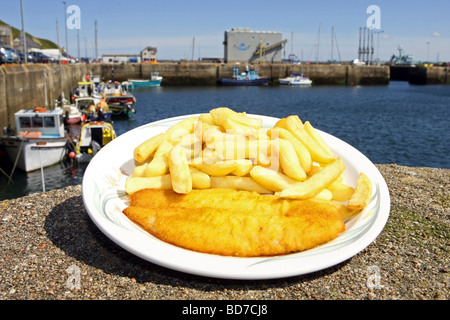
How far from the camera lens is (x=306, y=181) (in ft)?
12.9

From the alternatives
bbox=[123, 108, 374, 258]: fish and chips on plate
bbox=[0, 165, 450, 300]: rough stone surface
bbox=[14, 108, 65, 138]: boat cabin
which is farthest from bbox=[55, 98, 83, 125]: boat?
bbox=[123, 108, 374, 258]: fish and chips on plate

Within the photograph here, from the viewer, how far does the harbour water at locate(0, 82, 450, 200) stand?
17.4m

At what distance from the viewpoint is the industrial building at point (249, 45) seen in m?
82.1

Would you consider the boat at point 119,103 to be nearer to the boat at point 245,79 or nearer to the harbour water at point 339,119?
the harbour water at point 339,119

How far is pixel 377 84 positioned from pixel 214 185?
82.1 meters

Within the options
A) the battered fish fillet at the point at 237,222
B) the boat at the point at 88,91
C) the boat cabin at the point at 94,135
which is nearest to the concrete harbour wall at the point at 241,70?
the boat at the point at 88,91

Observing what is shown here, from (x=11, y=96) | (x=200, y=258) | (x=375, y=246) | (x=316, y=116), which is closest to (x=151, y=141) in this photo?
(x=200, y=258)

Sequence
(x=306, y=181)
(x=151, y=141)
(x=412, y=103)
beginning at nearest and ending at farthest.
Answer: (x=306, y=181) → (x=151, y=141) → (x=412, y=103)

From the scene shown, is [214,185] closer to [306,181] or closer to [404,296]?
[306,181]

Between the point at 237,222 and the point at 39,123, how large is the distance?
51.1 ft

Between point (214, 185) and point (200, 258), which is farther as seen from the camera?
point (214, 185)

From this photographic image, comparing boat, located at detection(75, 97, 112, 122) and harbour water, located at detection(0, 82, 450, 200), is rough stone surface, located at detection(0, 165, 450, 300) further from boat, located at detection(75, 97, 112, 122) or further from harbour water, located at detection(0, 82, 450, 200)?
boat, located at detection(75, 97, 112, 122)

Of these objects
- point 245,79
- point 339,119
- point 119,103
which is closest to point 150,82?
point 245,79

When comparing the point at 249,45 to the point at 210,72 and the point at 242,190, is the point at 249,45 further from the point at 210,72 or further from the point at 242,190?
the point at 242,190
